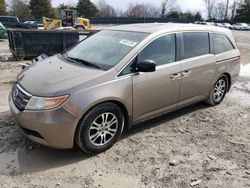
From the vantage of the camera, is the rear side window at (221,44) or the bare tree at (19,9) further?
the bare tree at (19,9)

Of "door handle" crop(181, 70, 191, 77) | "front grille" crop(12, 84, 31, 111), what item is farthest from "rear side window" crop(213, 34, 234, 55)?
"front grille" crop(12, 84, 31, 111)

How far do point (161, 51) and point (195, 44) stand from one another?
2.94 ft

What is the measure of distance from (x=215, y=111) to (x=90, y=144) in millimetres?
2914

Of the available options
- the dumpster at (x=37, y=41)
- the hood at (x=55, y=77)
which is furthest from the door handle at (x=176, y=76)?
the dumpster at (x=37, y=41)

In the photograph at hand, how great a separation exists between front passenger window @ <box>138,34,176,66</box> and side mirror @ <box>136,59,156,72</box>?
0.12m

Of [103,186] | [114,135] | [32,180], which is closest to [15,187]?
[32,180]

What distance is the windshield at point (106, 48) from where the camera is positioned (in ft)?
12.3

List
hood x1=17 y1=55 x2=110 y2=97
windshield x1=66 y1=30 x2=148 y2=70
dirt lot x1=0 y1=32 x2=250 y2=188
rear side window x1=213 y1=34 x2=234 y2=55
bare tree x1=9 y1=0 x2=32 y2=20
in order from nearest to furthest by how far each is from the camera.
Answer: dirt lot x1=0 y1=32 x2=250 y2=188, hood x1=17 y1=55 x2=110 y2=97, windshield x1=66 y1=30 x2=148 y2=70, rear side window x1=213 y1=34 x2=234 y2=55, bare tree x1=9 y1=0 x2=32 y2=20

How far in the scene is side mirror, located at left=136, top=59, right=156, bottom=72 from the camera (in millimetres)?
3635

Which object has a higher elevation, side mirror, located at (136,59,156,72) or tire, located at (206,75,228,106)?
side mirror, located at (136,59,156,72)

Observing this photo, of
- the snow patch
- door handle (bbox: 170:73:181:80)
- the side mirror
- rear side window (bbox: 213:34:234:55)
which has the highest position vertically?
rear side window (bbox: 213:34:234:55)

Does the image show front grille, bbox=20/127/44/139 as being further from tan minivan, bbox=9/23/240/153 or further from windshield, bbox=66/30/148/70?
windshield, bbox=66/30/148/70

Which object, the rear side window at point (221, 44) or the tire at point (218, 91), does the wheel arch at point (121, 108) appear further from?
the rear side window at point (221, 44)

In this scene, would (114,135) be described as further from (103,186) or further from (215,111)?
(215,111)
